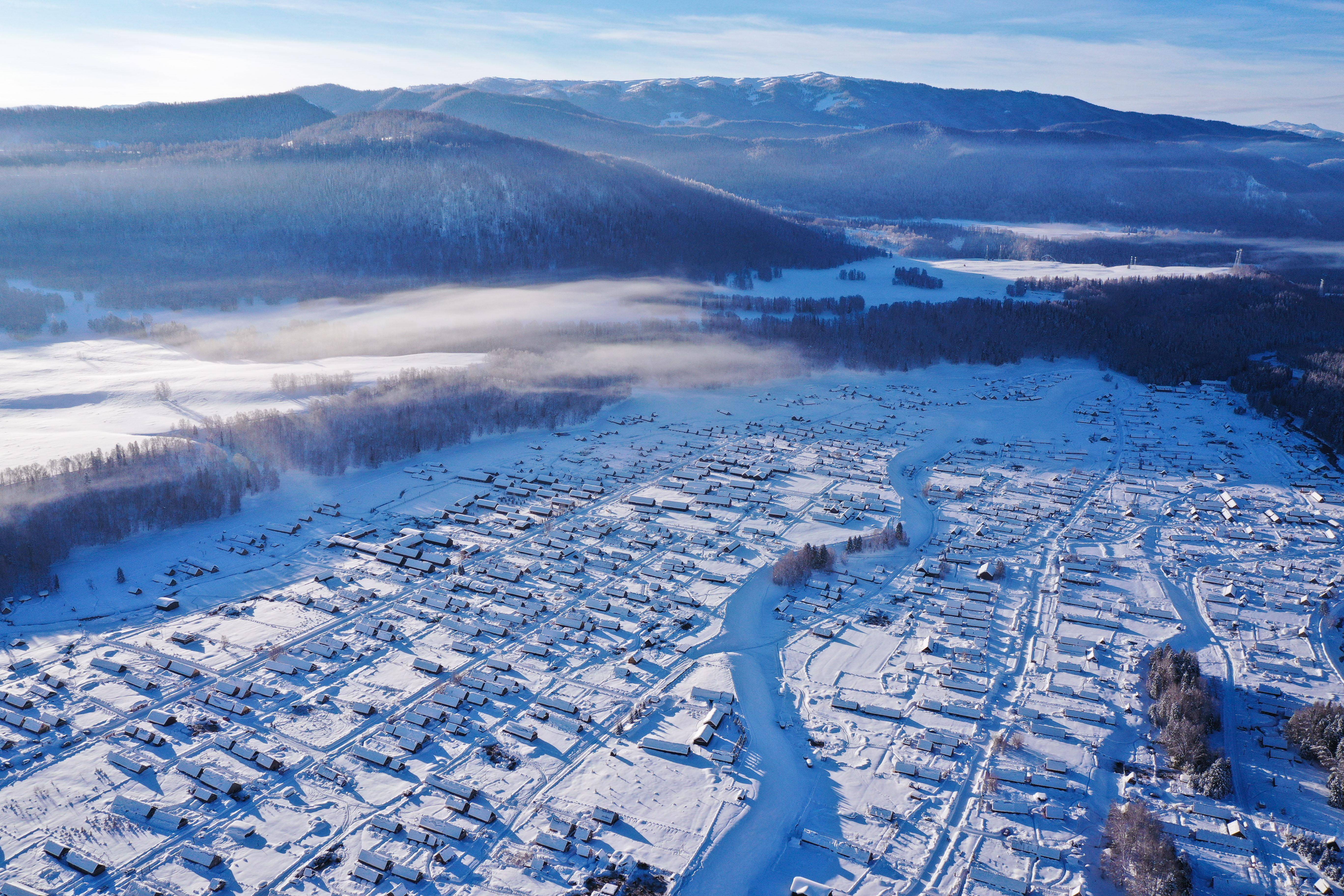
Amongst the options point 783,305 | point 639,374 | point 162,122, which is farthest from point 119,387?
point 162,122

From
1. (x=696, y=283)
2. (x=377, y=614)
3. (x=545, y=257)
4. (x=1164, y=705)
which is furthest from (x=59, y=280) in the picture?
(x=1164, y=705)

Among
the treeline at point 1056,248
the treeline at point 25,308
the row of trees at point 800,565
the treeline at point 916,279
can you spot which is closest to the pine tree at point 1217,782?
the row of trees at point 800,565

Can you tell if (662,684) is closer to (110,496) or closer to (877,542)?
(877,542)

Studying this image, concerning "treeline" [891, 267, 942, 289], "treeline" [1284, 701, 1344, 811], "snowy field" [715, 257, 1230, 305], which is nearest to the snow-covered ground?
"snowy field" [715, 257, 1230, 305]

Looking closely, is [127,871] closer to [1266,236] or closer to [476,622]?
[476,622]

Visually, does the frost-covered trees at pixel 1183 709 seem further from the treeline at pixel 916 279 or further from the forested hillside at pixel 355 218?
the treeline at pixel 916 279

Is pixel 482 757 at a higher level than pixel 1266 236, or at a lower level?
lower

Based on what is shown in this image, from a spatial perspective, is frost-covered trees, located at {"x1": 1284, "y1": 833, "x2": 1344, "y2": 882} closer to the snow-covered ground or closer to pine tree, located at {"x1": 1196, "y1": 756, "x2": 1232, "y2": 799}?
pine tree, located at {"x1": 1196, "y1": 756, "x2": 1232, "y2": 799}
